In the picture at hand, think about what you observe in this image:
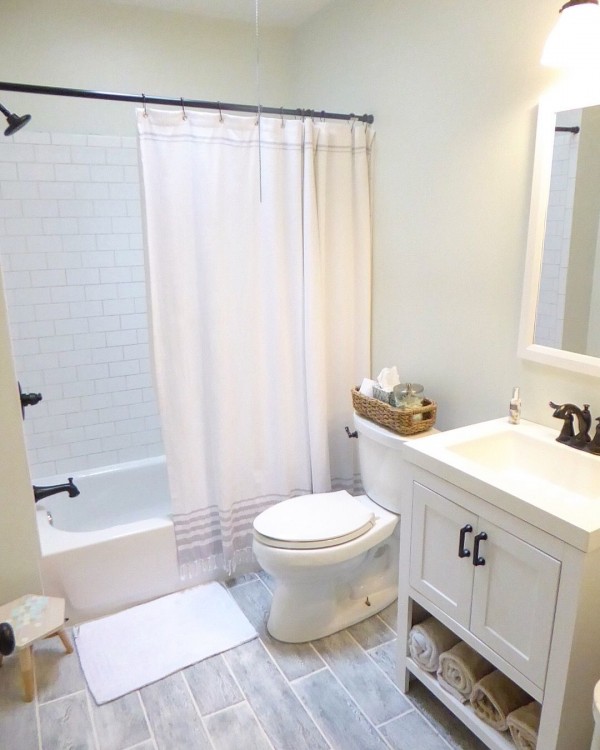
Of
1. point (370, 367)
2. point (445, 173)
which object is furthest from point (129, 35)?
point (370, 367)

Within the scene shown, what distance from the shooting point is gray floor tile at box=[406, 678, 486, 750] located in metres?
1.68

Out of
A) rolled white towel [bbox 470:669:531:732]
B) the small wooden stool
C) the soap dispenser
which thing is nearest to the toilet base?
rolled white towel [bbox 470:669:531:732]

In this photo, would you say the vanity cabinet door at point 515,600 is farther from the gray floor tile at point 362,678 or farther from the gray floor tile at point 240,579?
the gray floor tile at point 240,579

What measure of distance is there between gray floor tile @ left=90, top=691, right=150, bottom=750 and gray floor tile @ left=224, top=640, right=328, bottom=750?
336mm

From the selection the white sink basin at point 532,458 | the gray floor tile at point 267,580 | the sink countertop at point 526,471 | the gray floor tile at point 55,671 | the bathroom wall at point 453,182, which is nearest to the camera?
the sink countertop at point 526,471

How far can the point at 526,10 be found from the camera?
169 cm

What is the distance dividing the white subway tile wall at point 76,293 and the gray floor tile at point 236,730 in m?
1.61

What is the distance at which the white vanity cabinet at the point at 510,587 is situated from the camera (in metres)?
1.27

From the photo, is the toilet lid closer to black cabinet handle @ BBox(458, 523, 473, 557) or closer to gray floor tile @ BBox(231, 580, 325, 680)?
gray floor tile @ BBox(231, 580, 325, 680)

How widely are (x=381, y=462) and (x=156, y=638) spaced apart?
1.09m

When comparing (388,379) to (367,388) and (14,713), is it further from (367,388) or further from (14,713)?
(14,713)

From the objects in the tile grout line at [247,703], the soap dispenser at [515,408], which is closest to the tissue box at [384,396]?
the soap dispenser at [515,408]

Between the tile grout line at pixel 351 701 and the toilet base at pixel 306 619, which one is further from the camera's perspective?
the toilet base at pixel 306 619

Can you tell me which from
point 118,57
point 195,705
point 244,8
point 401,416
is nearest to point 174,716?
point 195,705
